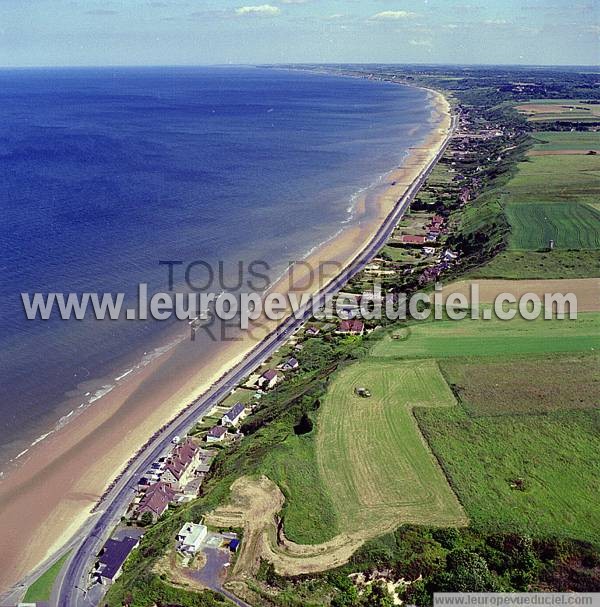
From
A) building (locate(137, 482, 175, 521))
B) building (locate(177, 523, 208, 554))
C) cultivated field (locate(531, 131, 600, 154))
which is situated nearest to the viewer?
building (locate(177, 523, 208, 554))

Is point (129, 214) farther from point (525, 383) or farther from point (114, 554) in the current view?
point (114, 554)

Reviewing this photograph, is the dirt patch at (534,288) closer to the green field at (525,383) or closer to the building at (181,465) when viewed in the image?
the green field at (525,383)

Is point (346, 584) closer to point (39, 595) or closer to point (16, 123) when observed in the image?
point (39, 595)

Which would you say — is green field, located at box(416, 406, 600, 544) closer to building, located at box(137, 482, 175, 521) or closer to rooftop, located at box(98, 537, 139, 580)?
building, located at box(137, 482, 175, 521)

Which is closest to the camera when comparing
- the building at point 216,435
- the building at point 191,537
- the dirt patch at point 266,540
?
the dirt patch at point 266,540

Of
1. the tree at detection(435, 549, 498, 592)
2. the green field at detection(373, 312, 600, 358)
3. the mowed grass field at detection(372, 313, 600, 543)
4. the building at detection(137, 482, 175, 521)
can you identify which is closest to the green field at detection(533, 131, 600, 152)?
the green field at detection(373, 312, 600, 358)

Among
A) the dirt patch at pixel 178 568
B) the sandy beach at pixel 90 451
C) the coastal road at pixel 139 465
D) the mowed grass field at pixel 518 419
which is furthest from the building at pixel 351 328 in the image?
the dirt patch at pixel 178 568
